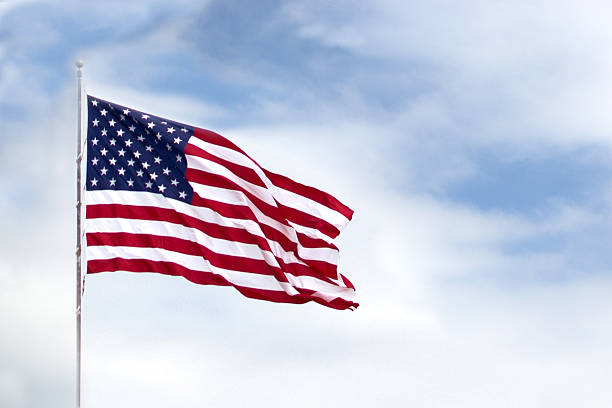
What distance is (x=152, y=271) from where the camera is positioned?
1083 inches

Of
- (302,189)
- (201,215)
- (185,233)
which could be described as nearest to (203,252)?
(185,233)

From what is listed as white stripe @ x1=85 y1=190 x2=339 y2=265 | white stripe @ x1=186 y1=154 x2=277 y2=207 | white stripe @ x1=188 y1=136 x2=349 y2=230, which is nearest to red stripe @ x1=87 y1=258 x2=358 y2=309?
white stripe @ x1=85 y1=190 x2=339 y2=265

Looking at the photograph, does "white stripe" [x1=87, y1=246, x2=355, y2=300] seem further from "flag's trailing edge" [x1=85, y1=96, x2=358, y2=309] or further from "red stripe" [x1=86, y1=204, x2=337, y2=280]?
"red stripe" [x1=86, y1=204, x2=337, y2=280]

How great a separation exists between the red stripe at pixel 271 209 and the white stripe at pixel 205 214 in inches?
8.8

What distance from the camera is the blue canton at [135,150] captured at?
93.4 feet

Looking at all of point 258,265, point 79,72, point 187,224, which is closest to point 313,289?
point 258,265

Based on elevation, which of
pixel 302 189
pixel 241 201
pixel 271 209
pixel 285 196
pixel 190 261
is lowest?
pixel 190 261

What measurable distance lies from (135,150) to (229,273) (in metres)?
4.18

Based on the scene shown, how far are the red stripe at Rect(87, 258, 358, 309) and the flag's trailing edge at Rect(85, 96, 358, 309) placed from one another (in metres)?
0.03

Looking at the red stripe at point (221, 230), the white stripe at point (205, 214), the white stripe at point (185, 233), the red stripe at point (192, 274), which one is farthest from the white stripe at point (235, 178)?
the red stripe at point (192, 274)

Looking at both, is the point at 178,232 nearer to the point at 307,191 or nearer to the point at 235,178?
the point at 235,178

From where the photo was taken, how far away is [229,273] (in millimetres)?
28438

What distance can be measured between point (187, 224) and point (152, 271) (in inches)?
67.3

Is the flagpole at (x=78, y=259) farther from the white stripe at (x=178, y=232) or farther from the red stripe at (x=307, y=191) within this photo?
the red stripe at (x=307, y=191)
